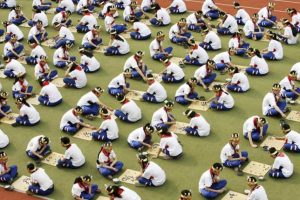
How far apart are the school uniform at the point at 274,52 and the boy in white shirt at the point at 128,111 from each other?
260 inches

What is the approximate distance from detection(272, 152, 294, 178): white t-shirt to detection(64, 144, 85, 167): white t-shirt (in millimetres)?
5556

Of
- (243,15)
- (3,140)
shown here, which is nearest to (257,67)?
(243,15)

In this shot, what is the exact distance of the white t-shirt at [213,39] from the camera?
26.2m

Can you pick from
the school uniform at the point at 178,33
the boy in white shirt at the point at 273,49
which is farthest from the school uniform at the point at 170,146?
the school uniform at the point at 178,33

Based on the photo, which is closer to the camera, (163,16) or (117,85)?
(117,85)

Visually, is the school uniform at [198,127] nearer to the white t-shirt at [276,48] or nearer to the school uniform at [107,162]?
the school uniform at [107,162]

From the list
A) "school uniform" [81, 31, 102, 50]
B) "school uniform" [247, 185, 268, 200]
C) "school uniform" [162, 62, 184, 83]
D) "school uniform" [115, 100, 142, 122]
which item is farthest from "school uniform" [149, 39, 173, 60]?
"school uniform" [247, 185, 268, 200]

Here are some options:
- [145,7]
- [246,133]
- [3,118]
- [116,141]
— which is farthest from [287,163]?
[145,7]

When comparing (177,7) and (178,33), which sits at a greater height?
(178,33)

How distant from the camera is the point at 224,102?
21.7m

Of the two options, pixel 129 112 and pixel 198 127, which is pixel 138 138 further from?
pixel 198 127

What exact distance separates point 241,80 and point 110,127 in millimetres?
5431

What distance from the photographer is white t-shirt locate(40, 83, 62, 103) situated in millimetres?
22500

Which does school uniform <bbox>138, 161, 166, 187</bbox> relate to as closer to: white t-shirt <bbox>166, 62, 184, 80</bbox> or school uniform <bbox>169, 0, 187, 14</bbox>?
white t-shirt <bbox>166, 62, 184, 80</bbox>
